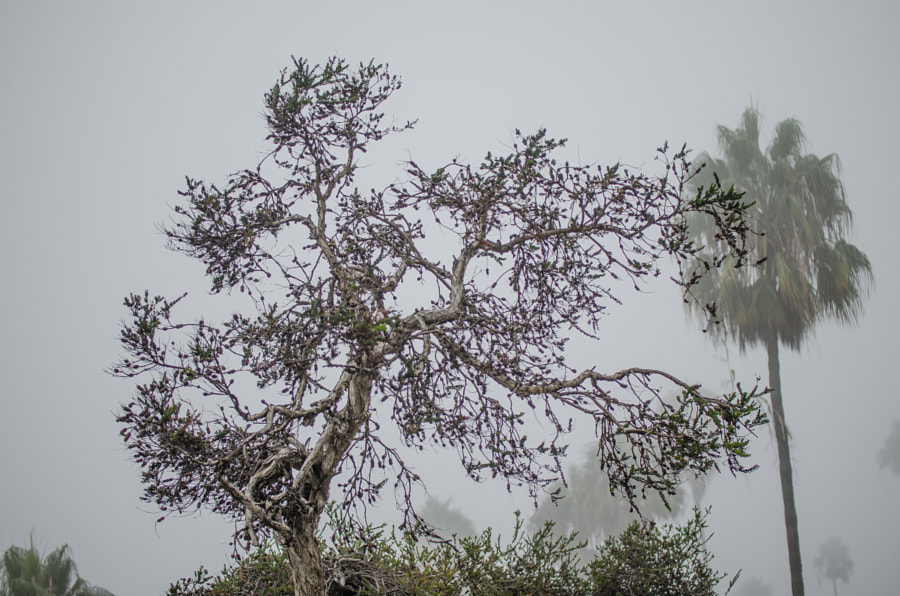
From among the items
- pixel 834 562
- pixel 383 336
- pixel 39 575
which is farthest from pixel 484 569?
pixel 834 562

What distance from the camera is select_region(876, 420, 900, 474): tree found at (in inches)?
3661

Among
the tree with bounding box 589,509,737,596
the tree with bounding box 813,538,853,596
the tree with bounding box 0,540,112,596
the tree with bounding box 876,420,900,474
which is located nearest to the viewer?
the tree with bounding box 589,509,737,596

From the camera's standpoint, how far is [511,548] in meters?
6.70

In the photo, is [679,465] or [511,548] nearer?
[679,465]

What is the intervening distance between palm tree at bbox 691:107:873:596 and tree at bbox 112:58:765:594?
10616 mm

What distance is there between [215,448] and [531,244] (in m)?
3.98

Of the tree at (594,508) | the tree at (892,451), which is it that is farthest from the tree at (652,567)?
the tree at (892,451)

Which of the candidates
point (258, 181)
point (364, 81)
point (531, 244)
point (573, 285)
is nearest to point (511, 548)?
point (573, 285)

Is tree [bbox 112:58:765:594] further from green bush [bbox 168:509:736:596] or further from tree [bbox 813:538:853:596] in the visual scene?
tree [bbox 813:538:853:596]

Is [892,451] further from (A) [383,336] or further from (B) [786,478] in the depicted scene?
(A) [383,336]

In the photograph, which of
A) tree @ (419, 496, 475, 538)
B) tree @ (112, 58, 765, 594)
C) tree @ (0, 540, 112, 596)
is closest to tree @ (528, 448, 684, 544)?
tree @ (419, 496, 475, 538)

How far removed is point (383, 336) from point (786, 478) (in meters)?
13.2

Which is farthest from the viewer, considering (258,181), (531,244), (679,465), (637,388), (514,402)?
(258,181)

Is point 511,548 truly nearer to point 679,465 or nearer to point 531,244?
point 679,465
